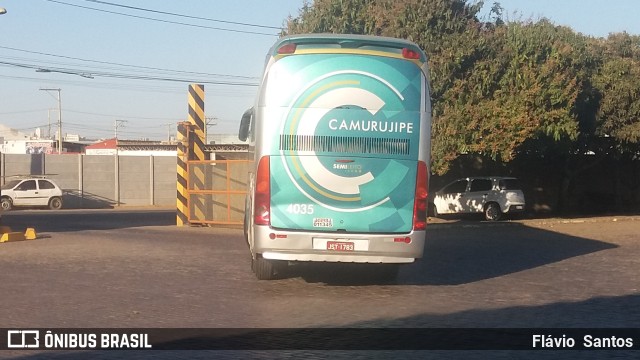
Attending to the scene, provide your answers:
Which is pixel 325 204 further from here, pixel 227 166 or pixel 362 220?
pixel 227 166

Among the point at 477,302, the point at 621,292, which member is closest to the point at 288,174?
the point at 477,302

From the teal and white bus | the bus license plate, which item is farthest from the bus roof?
the bus license plate

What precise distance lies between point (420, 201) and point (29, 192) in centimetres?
3154

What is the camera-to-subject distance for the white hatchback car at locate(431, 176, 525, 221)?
29984 mm

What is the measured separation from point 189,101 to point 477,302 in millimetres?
15781

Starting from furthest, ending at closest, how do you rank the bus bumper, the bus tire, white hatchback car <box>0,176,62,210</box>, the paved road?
white hatchback car <box>0,176,62,210</box> < the bus tire < the bus bumper < the paved road

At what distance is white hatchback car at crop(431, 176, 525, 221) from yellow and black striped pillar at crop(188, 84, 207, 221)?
10.6m

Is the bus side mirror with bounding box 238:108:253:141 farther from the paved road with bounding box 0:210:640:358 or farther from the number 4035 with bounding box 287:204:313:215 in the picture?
the number 4035 with bounding box 287:204:313:215

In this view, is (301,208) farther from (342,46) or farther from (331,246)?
(342,46)

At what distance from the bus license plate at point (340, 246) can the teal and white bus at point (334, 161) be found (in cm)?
1

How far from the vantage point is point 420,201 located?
38.3 feet

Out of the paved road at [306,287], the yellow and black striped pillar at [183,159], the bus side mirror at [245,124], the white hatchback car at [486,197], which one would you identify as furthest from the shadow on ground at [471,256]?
the yellow and black striped pillar at [183,159]

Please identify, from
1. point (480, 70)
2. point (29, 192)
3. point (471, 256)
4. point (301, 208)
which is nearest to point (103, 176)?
point (29, 192)

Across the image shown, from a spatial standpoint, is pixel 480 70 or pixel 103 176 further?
pixel 103 176
